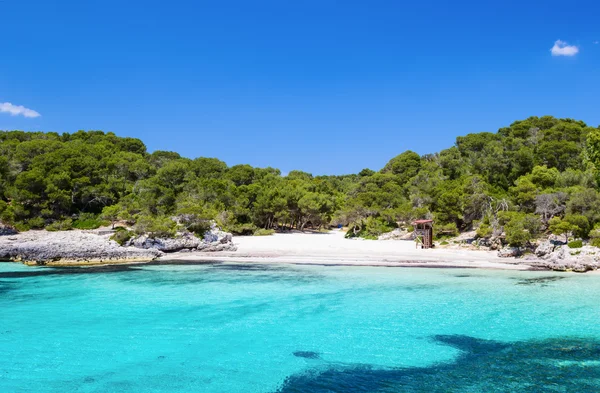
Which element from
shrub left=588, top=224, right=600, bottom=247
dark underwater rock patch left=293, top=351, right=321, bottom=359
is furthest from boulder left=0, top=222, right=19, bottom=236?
shrub left=588, top=224, right=600, bottom=247

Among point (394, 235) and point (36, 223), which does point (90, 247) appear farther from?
point (394, 235)

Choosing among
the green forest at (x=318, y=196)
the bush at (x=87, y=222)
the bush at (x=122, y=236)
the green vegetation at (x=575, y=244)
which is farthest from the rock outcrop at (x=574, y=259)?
the bush at (x=87, y=222)

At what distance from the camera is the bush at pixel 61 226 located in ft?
130

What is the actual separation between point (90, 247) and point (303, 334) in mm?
24798

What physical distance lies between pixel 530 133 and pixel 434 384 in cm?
5883

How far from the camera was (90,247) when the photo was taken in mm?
32344

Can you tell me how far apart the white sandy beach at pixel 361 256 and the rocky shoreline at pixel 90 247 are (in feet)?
4.50

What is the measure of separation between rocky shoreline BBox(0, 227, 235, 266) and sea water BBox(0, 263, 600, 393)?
24.7ft

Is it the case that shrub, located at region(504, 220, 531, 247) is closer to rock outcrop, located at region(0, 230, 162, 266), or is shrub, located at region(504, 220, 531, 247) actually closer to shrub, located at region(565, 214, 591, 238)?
shrub, located at region(565, 214, 591, 238)

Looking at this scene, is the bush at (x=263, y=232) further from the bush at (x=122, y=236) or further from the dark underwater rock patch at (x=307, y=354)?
the dark underwater rock patch at (x=307, y=354)

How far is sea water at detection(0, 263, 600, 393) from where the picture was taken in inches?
390

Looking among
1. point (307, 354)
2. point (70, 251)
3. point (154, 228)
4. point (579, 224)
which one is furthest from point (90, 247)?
point (579, 224)

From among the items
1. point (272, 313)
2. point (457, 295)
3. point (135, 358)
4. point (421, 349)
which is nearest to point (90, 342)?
point (135, 358)

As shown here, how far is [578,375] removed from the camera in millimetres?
9836
